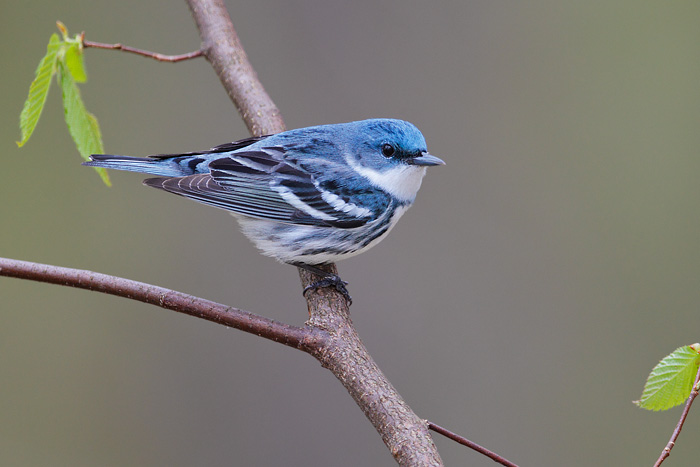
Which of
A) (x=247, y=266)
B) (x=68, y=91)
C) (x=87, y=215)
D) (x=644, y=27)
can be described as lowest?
(x=68, y=91)

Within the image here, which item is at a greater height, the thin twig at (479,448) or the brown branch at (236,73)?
the brown branch at (236,73)

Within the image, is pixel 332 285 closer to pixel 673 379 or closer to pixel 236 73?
pixel 236 73


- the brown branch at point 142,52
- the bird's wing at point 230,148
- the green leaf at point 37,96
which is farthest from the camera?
the bird's wing at point 230,148

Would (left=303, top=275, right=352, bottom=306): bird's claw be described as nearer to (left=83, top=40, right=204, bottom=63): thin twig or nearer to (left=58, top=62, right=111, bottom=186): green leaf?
(left=58, top=62, right=111, bottom=186): green leaf

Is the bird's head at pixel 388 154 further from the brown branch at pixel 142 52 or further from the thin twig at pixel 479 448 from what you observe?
the thin twig at pixel 479 448

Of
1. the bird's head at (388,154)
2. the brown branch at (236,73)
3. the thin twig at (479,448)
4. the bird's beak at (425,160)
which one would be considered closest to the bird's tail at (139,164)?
the brown branch at (236,73)

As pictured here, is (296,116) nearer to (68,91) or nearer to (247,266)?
(247,266)

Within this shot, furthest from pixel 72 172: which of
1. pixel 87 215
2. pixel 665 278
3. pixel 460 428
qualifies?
pixel 665 278

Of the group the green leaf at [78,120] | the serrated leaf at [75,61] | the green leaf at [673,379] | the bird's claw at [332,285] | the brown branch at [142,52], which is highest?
the brown branch at [142,52]
